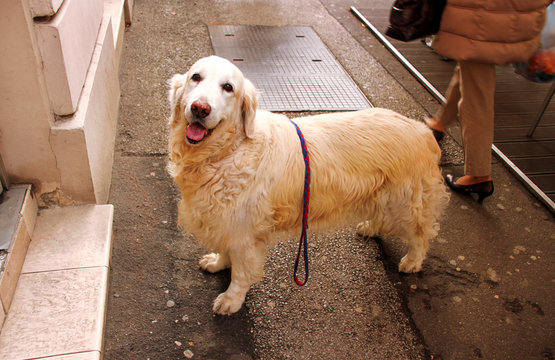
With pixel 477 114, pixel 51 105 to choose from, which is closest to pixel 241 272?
pixel 51 105

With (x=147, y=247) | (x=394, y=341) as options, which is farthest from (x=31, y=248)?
(x=394, y=341)

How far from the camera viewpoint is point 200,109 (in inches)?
79.5

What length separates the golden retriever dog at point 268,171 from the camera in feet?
7.21

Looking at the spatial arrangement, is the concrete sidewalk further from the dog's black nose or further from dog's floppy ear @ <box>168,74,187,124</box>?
the dog's black nose

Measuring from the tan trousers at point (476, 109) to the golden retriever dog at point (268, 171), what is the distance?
0.88 metres

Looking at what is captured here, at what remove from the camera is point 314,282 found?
9.55 ft

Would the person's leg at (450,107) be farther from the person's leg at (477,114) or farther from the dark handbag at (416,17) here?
the dark handbag at (416,17)

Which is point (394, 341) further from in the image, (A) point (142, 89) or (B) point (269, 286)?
(A) point (142, 89)

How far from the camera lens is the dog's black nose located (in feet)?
6.60

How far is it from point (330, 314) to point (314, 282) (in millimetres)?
255

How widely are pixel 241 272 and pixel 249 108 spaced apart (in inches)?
37.1

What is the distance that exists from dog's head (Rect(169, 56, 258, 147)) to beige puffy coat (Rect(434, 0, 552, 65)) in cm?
158

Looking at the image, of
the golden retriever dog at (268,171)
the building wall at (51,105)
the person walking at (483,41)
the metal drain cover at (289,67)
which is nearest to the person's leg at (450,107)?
the person walking at (483,41)

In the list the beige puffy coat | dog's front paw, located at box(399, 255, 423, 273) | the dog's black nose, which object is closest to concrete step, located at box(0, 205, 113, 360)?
the dog's black nose
